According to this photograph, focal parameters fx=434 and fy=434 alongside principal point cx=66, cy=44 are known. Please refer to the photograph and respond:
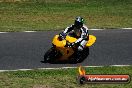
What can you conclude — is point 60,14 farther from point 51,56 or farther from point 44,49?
Result: point 51,56

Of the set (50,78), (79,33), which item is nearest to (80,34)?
(79,33)

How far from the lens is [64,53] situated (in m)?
18.7

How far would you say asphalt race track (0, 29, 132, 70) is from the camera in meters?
18.8

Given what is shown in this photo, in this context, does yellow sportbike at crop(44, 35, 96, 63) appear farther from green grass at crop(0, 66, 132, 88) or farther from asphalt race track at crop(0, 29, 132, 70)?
green grass at crop(0, 66, 132, 88)

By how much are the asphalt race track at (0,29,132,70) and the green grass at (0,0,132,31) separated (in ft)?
4.86

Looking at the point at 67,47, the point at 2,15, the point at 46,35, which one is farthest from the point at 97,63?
the point at 2,15

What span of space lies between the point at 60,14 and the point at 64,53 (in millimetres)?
9585

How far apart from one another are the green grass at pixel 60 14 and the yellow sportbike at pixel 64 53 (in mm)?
5414

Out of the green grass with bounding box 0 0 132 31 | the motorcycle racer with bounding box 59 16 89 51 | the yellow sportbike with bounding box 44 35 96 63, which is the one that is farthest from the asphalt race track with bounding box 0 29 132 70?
the green grass with bounding box 0 0 132 31

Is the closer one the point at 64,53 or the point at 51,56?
the point at 64,53

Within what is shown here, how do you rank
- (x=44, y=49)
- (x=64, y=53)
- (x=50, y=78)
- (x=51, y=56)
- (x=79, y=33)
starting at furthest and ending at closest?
(x=44, y=49) < (x=79, y=33) < (x=51, y=56) < (x=64, y=53) < (x=50, y=78)

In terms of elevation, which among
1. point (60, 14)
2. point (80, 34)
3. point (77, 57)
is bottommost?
point (60, 14)

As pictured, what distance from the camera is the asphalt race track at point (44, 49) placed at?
739 inches

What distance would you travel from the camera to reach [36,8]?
29688 mm
